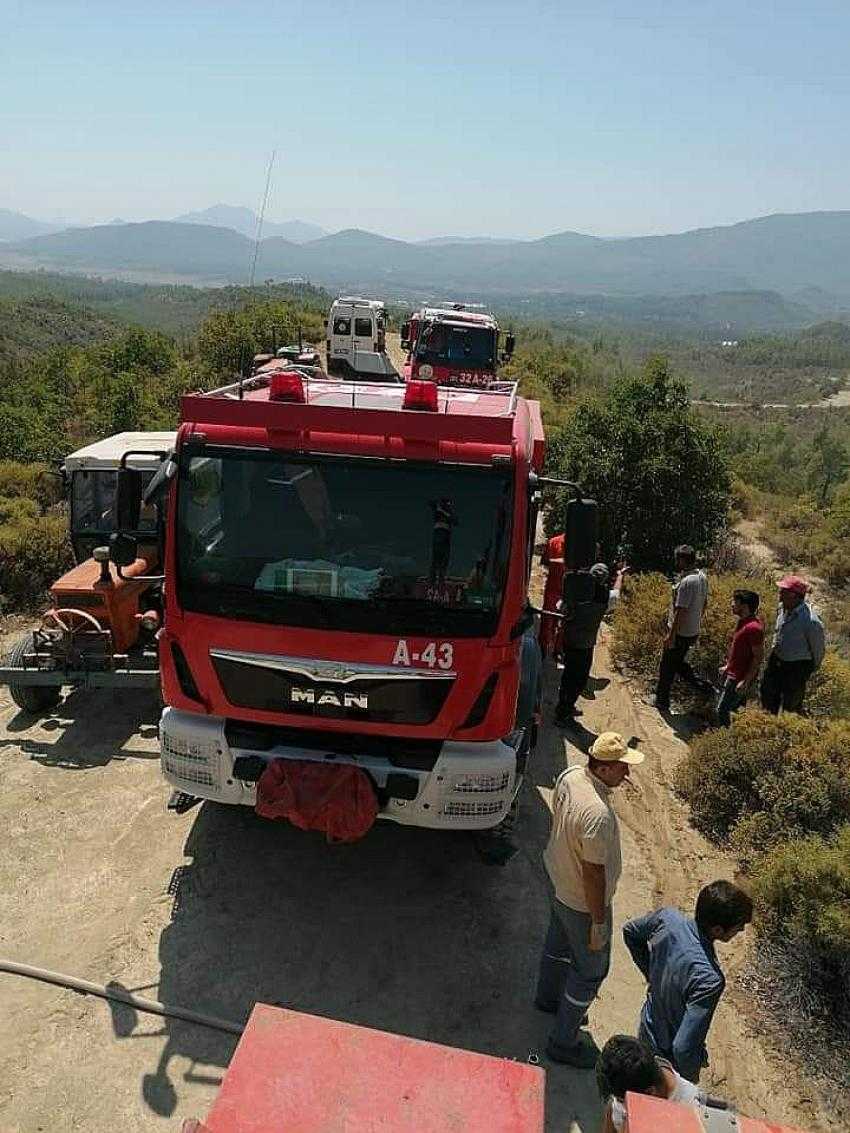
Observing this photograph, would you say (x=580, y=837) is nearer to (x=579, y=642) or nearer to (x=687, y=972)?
(x=687, y=972)

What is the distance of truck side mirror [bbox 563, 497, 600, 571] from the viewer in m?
4.82

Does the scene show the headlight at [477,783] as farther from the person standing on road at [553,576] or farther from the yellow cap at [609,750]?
the person standing on road at [553,576]

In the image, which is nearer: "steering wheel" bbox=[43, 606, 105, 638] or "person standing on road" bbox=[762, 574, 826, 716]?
"person standing on road" bbox=[762, 574, 826, 716]

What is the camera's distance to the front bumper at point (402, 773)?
4648 mm

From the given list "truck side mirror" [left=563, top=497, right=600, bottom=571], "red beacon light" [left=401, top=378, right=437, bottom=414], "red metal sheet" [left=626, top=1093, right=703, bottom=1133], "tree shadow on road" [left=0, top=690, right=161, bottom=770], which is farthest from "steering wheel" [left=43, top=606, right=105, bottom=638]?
"red metal sheet" [left=626, top=1093, right=703, bottom=1133]

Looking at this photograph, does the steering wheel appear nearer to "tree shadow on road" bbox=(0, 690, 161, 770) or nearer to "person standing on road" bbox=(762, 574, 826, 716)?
"tree shadow on road" bbox=(0, 690, 161, 770)

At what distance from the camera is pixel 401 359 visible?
112 ft

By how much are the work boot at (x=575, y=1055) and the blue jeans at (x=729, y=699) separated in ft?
12.6

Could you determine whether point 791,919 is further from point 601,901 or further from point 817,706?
point 817,706

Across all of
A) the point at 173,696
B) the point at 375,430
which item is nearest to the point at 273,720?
the point at 173,696

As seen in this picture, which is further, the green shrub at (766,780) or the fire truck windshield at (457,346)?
the fire truck windshield at (457,346)

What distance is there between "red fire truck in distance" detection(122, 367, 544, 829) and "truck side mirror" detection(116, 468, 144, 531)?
0.58m

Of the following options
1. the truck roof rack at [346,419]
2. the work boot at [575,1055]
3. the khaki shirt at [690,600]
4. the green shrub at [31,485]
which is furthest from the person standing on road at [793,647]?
the green shrub at [31,485]

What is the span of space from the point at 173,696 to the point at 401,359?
31.0 meters
